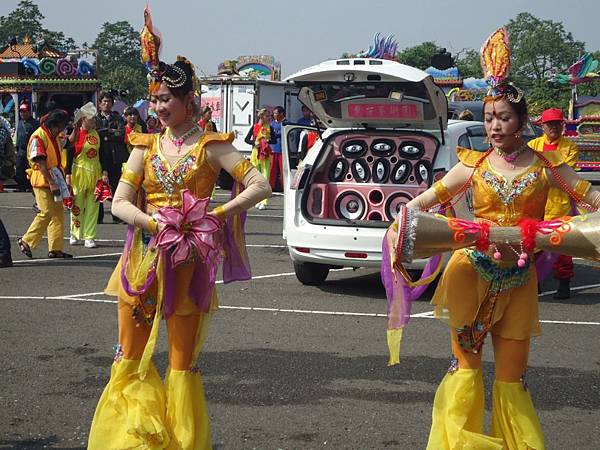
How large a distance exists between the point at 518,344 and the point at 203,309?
1524mm

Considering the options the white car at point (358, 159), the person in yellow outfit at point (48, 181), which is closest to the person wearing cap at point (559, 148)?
the white car at point (358, 159)

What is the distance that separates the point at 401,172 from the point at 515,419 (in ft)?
19.6

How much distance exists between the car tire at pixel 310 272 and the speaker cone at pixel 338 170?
3.07ft

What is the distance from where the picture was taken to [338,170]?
10.8m

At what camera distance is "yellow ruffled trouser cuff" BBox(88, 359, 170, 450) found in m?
4.71

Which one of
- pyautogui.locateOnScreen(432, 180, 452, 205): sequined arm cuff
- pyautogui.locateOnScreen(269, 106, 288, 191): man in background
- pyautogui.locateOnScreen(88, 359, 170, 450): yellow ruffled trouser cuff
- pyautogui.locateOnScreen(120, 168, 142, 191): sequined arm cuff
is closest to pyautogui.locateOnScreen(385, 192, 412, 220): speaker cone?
pyautogui.locateOnScreen(432, 180, 452, 205): sequined arm cuff

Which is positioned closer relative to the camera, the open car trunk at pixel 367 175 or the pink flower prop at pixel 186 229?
the pink flower prop at pixel 186 229

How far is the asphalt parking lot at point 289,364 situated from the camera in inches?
A: 228

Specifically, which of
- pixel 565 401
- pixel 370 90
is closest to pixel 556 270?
pixel 370 90

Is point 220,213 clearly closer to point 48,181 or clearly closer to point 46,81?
point 48,181

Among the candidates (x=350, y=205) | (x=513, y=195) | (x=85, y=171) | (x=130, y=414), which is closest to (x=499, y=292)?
(x=513, y=195)

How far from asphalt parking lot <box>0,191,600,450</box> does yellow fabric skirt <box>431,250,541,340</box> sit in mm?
998

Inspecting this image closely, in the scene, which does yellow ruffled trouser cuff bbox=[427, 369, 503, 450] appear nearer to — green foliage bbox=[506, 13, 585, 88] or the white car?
the white car

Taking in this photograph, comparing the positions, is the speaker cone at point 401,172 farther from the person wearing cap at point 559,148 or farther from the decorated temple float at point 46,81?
the decorated temple float at point 46,81
